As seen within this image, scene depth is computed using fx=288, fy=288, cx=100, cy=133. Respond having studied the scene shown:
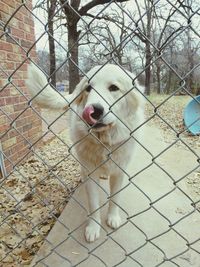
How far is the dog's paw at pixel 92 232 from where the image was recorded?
1633 mm

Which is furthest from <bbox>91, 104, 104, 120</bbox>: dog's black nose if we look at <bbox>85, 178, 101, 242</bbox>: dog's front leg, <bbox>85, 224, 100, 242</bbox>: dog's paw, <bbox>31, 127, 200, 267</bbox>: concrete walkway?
<bbox>85, 224, 100, 242</bbox>: dog's paw

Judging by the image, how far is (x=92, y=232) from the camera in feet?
5.42

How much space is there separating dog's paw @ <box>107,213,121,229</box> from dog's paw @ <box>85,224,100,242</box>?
0.34ft

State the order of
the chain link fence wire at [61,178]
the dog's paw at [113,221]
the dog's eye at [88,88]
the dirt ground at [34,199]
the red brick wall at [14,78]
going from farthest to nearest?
the red brick wall at [14,78], the dog's paw at [113,221], the dirt ground at [34,199], the dog's eye at [88,88], the chain link fence wire at [61,178]

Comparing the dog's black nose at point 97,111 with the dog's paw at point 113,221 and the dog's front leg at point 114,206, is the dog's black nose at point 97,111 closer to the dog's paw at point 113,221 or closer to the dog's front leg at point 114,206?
the dog's front leg at point 114,206

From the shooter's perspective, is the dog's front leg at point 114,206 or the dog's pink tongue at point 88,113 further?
the dog's front leg at point 114,206

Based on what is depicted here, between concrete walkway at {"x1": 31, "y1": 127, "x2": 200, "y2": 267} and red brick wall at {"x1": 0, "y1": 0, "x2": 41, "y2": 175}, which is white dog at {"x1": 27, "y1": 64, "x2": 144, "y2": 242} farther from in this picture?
red brick wall at {"x1": 0, "y1": 0, "x2": 41, "y2": 175}

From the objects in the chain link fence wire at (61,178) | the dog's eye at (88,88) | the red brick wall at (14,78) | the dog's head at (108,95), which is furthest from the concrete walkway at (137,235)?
the red brick wall at (14,78)

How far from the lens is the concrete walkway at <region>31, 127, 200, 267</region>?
140cm

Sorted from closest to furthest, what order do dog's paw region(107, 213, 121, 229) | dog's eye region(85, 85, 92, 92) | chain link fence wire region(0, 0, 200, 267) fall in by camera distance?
chain link fence wire region(0, 0, 200, 267), dog's eye region(85, 85, 92, 92), dog's paw region(107, 213, 121, 229)

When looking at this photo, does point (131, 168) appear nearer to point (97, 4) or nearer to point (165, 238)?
point (165, 238)

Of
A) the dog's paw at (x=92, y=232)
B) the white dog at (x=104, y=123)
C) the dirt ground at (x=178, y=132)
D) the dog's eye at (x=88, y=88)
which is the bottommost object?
the dirt ground at (x=178, y=132)

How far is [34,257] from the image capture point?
59.4 inches

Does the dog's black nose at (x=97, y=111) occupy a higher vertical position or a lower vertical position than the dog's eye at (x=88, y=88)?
lower
